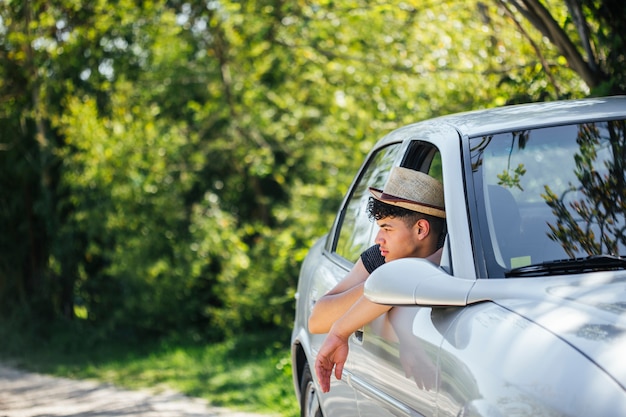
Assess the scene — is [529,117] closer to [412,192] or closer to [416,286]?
[412,192]

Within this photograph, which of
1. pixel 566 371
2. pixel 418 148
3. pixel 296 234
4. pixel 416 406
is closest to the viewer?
pixel 566 371

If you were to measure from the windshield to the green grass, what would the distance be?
449cm

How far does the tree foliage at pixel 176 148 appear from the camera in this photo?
13.1 meters

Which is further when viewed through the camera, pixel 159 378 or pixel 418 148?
pixel 159 378

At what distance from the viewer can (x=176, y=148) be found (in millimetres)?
14719

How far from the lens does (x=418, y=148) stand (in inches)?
173

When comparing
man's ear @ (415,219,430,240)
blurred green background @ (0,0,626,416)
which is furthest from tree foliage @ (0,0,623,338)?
man's ear @ (415,219,430,240)

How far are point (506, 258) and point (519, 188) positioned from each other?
39 cm

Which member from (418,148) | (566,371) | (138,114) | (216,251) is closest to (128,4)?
(138,114)

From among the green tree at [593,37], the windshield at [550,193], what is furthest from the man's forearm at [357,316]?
the green tree at [593,37]

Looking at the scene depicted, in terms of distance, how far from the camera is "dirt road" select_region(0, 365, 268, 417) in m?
8.59

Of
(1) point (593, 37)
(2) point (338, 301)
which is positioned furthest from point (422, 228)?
(1) point (593, 37)

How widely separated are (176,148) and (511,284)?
11855 millimetres

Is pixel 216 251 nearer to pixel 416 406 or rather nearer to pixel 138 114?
pixel 138 114
